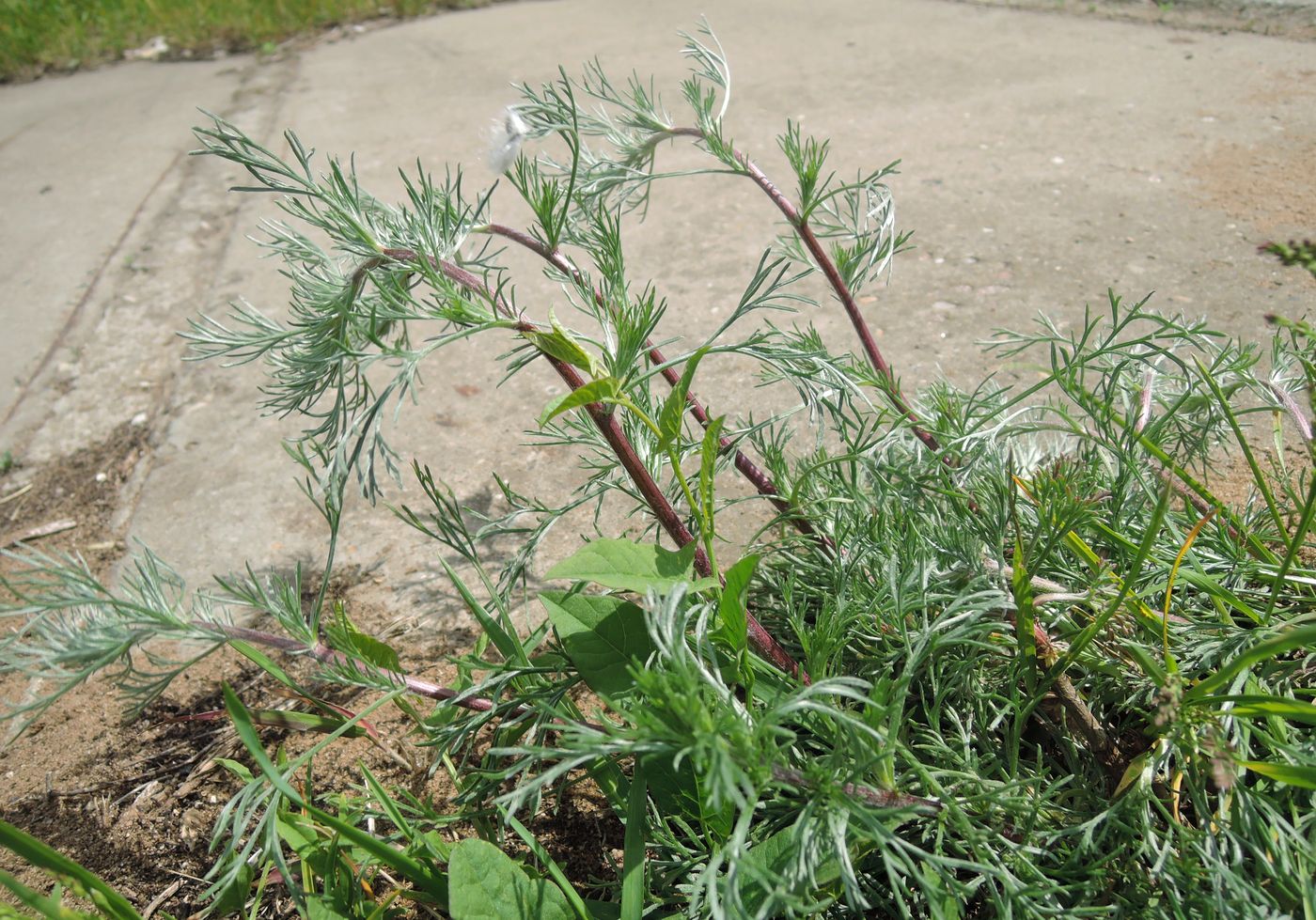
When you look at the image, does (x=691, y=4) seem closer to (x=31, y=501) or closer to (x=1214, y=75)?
(x=1214, y=75)

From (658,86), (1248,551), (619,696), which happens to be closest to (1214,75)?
(658,86)

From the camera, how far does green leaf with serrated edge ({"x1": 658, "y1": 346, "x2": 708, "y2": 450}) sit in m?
Result: 1.05

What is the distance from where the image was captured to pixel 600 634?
1163 mm

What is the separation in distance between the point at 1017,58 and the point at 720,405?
2.82m

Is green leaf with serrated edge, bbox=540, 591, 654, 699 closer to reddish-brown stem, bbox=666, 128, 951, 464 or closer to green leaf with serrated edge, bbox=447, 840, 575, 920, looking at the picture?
green leaf with serrated edge, bbox=447, 840, 575, 920

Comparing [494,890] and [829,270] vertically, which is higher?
[829,270]

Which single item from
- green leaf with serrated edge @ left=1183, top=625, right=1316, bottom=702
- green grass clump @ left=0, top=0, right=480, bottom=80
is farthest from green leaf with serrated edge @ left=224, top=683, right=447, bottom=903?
green grass clump @ left=0, top=0, right=480, bottom=80

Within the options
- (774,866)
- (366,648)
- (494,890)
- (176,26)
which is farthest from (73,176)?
(774,866)

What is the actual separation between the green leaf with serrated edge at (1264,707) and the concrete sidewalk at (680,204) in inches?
48.5

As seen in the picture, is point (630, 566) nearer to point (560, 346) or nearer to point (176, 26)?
point (560, 346)

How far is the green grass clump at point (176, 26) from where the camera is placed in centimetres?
594

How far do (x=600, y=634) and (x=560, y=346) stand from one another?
0.35 m

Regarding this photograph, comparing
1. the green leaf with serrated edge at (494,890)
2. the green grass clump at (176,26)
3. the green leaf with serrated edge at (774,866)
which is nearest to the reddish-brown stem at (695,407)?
the green leaf with serrated edge at (774,866)

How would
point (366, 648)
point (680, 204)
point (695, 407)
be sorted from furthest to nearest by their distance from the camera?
point (680, 204), point (695, 407), point (366, 648)
